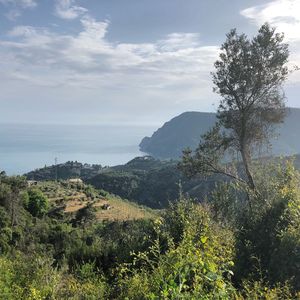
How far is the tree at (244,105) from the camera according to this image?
1478 cm

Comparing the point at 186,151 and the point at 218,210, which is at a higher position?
the point at 186,151

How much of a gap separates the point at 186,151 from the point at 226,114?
2.01 m

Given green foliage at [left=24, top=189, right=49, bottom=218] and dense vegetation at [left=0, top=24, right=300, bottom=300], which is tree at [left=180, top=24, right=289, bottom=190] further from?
green foliage at [left=24, top=189, right=49, bottom=218]

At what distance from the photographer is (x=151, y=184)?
10269 cm

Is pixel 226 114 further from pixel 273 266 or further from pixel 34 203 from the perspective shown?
pixel 34 203

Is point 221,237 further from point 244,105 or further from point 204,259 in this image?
point 244,105

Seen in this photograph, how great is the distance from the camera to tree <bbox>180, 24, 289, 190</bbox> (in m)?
14.8

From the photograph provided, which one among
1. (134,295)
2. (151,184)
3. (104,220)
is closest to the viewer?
(134,295)

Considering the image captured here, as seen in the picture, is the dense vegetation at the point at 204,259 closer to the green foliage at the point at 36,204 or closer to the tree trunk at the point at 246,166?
the tree trunk at the point at 246,166

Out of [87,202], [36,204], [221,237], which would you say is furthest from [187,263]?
[87,202]

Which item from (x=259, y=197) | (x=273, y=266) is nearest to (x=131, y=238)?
(x=259, y=197)

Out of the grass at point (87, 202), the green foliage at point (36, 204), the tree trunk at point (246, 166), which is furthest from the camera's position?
the grass at point (87, 202)

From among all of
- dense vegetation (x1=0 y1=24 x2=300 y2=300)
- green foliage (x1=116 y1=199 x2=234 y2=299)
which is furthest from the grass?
green foliage (x1=116 y1=199 x2=234 y2=299)

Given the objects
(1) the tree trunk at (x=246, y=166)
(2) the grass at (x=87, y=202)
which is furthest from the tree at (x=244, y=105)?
(2) the grass at (x=87, y=202)
